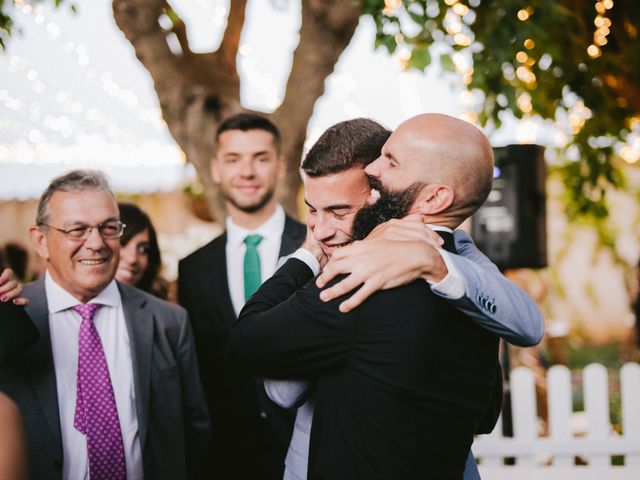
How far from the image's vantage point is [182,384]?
7.89 feet

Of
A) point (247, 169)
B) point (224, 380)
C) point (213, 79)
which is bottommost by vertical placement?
point (224, 380)

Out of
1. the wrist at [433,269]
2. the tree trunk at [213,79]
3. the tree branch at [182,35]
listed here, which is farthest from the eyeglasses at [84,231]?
the tree branch at [182,35]

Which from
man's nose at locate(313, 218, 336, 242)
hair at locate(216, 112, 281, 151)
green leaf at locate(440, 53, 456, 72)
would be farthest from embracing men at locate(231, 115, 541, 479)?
green leaf at locate(440, 53, 456, 72)

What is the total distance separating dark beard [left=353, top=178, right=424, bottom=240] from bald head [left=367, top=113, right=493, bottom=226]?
0.02 m

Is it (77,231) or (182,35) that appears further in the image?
(182,35)

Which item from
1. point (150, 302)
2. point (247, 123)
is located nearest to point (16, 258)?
point (247, 123)

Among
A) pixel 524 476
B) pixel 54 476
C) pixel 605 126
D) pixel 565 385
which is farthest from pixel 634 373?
pixel 54 476

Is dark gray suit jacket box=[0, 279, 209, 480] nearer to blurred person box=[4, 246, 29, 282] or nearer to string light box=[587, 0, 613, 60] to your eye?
string light box=[587, 0, 613, 60]

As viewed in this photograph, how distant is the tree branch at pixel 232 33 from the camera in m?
4.41

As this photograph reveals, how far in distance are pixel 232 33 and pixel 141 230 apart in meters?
1.93

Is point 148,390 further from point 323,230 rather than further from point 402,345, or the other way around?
point 402,345

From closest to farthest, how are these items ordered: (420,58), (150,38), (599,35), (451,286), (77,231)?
(451,286) < (77,231) < (420,58) < (150,38) < (599,35)

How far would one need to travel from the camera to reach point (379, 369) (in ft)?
4.35

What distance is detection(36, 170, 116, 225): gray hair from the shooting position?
215 centimetres
